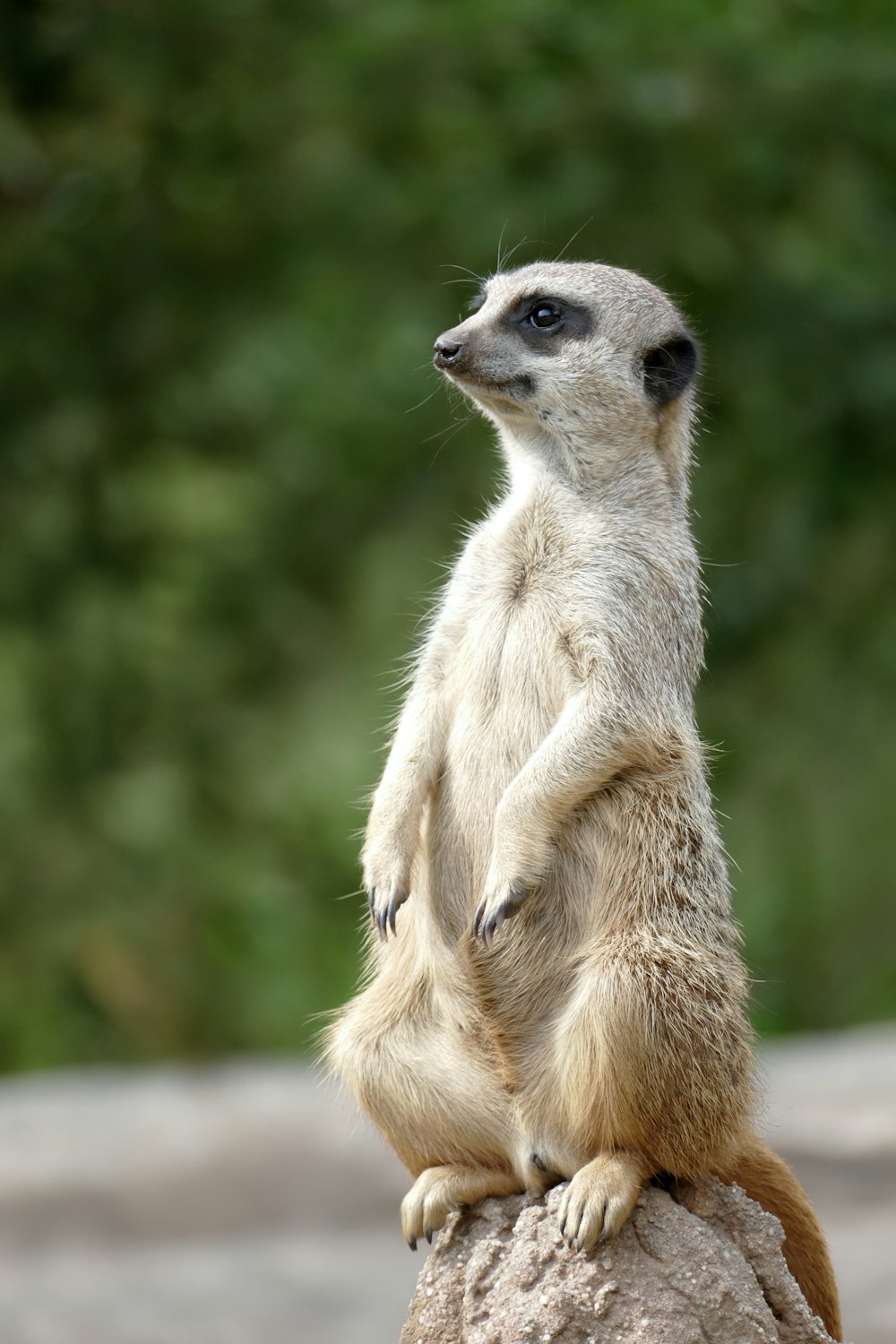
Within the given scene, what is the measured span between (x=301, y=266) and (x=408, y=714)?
4.85 meters

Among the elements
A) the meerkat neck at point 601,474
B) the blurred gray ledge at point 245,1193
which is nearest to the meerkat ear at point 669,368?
the meerkat neck at point 601,474

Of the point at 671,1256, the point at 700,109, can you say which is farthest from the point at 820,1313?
the point at 700,109

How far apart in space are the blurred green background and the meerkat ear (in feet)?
11.1

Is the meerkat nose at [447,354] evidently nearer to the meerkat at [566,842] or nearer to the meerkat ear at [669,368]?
the meerkat at [566,842]

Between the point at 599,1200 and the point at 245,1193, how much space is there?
4.72m

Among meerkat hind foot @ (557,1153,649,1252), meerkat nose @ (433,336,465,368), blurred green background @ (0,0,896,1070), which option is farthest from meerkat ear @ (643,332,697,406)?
blurred green background @ (0,0,896,1070)

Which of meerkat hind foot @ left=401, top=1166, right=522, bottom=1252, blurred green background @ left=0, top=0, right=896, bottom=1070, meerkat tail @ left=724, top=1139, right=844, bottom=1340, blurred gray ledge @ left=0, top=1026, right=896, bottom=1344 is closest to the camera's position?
meerkat hind foot @ left=401, top=1166, right=522, bottom=1252

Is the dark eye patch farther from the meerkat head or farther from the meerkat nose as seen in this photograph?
the meerkat nose

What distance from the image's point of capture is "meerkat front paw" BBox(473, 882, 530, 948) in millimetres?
2570

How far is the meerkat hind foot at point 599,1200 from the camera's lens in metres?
2.51

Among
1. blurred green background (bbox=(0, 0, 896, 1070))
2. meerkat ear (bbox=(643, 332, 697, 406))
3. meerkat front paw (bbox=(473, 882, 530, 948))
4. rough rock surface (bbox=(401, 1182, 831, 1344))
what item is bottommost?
rough rock surface (bbox=(401, 1182, 831, 1344))

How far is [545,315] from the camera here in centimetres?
283

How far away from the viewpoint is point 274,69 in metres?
6.96

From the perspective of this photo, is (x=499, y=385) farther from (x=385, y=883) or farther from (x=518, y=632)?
(x=385, y=883)
